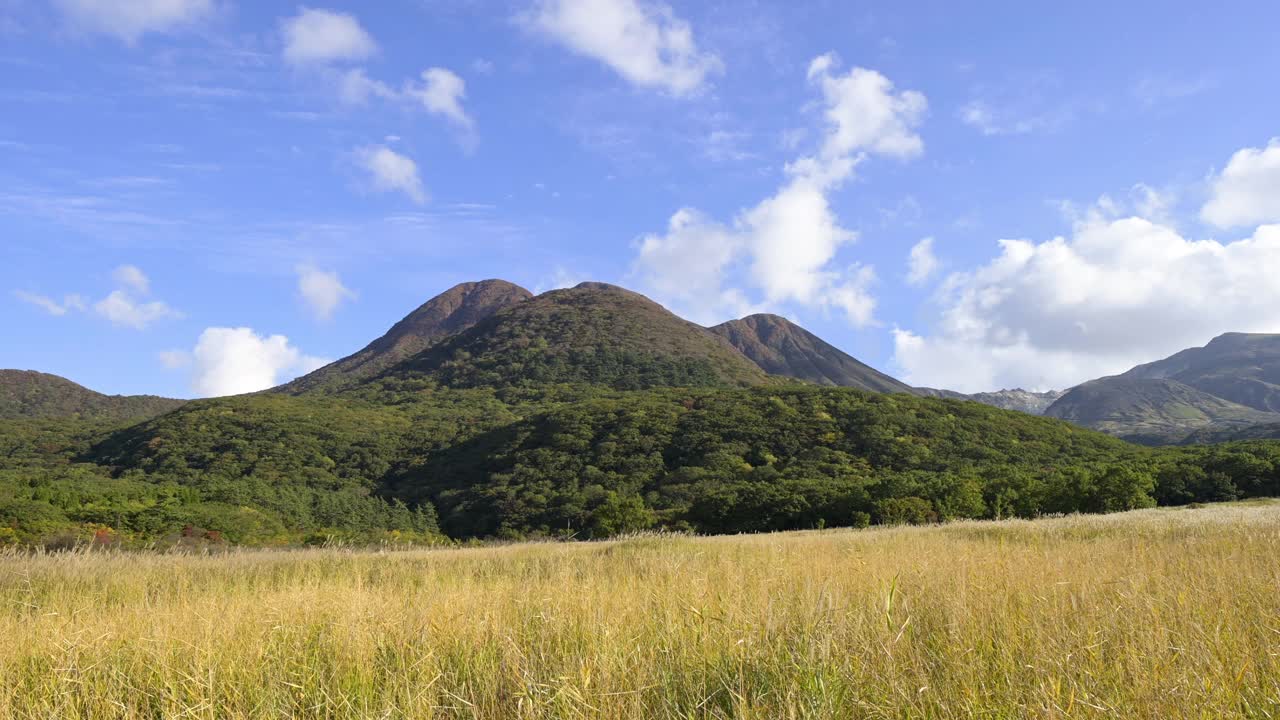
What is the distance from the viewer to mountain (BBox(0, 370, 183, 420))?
131 m

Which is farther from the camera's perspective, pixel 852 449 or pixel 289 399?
pixel 289 399

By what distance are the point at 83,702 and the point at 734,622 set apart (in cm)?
359

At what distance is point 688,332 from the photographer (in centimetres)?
15312

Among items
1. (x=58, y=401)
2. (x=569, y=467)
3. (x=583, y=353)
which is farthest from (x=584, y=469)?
(x=58, y=401)

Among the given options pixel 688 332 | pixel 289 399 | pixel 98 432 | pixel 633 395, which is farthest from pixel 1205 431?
pixel 98 432

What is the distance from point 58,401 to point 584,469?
132 m

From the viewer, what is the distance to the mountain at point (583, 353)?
4779 inches

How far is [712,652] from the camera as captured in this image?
385 centimetres

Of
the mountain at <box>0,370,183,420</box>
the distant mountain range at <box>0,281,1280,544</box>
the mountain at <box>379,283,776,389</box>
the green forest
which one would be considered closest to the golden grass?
the distant mountain range at <box>0,281,1280,544</box>

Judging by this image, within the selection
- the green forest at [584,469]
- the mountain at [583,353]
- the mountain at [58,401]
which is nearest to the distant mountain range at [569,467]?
the green forest at [584,469]

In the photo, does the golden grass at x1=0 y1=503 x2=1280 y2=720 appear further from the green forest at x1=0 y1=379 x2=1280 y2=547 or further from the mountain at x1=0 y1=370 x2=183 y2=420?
the mountain at x1=0 y1=370 x2=183 y2=420

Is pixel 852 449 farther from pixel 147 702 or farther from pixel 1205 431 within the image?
pixel 1205 431

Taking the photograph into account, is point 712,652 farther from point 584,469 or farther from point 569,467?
point 569,467

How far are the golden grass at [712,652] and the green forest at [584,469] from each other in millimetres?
17054
